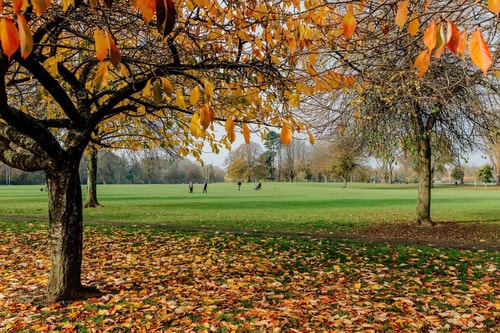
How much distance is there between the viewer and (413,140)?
483 inches

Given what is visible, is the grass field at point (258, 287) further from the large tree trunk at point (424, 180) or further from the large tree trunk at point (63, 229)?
the large tree trunk at point (424, 180)

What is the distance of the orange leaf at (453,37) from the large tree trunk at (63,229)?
16.2 feet

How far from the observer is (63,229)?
16.9 ft

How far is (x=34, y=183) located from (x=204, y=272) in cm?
9167

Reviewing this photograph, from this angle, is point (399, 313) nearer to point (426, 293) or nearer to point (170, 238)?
point (426, 293)

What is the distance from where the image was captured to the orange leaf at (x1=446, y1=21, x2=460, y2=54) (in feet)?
5.53

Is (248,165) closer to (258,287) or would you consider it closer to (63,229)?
(258,287)

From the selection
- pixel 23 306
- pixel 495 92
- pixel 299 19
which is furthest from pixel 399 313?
pixel 495 92

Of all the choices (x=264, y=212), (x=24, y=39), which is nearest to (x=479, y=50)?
(x=24, y=39)

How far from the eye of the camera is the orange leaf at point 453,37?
169cm

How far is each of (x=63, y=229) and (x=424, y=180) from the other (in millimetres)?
13121

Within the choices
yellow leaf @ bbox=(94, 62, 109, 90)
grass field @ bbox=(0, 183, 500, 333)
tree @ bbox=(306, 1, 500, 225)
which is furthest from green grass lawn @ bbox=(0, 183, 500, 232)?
yellow leaf @ bbox=(94, 62, 109, 90)

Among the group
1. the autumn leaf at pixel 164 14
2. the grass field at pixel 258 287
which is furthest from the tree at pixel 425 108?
the autumn leaf at pixel 164 14

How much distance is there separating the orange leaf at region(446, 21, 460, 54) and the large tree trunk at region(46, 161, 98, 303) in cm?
495
